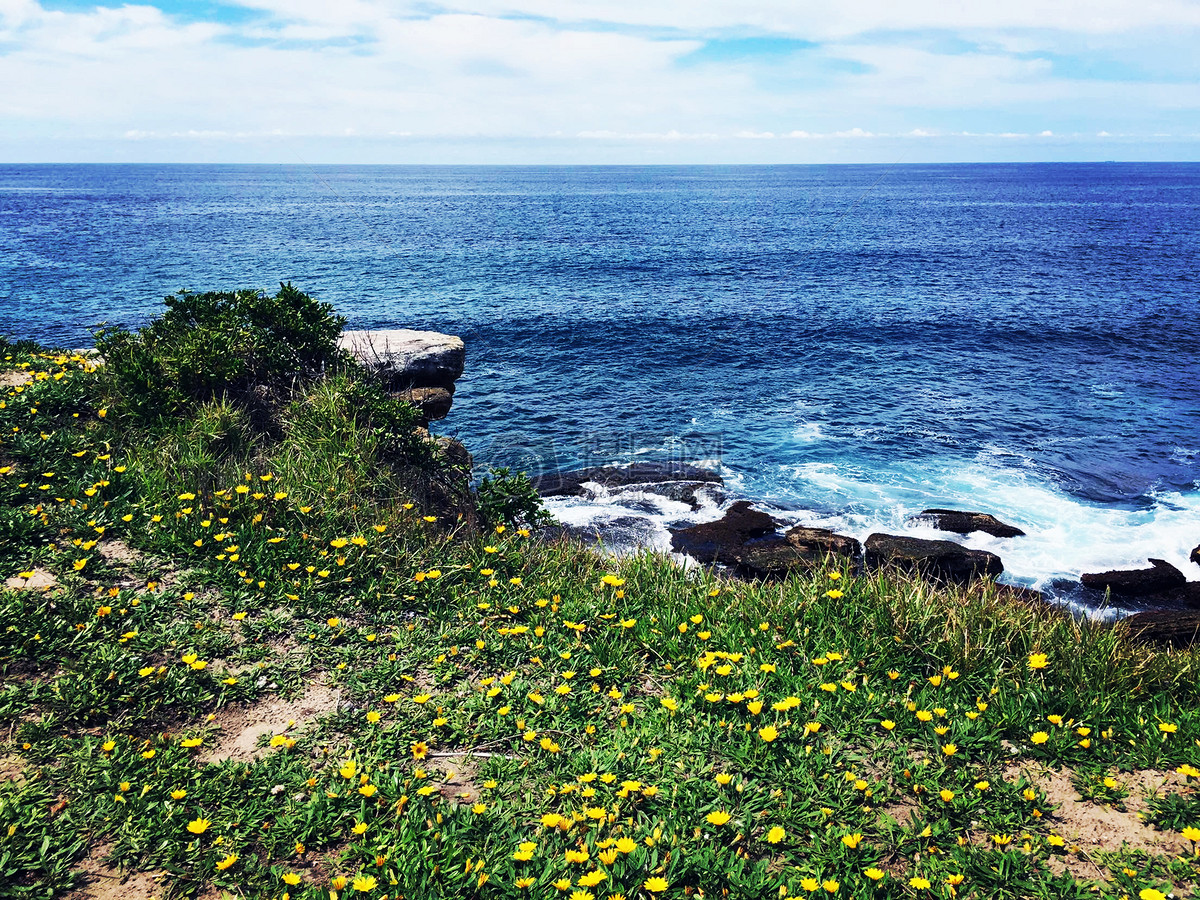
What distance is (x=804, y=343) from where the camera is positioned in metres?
32.2

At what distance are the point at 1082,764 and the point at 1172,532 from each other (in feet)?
48.9

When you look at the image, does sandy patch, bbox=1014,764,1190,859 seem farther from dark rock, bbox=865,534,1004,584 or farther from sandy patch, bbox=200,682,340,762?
dark rock, bbox=865,534,1004,584

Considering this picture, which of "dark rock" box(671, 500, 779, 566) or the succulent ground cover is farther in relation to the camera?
"dark rock" box(671, 500, 779, 566)

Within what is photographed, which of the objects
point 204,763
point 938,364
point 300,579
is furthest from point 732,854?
point 938,364

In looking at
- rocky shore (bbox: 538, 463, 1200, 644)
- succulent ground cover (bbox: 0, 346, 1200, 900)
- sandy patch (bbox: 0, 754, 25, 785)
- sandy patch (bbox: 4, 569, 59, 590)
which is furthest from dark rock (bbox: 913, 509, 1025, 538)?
sandy patch (bbox: 0, 754, 25, 785)

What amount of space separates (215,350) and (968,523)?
15374mm

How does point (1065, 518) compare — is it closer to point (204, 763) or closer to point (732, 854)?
point (732, 854)

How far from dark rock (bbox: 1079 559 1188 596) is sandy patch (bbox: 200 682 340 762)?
14.7 meters

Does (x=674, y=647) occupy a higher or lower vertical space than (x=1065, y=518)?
higher

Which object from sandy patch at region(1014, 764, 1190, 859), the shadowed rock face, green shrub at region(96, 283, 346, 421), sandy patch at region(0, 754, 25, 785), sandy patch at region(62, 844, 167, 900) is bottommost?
the shadowed rock face

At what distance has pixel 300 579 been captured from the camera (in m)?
6.39

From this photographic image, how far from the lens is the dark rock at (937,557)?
14234 millimetres

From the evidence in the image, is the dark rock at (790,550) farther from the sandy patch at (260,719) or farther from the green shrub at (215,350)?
the sandy patch at (260,719)

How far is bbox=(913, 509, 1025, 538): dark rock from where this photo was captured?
15898mm
